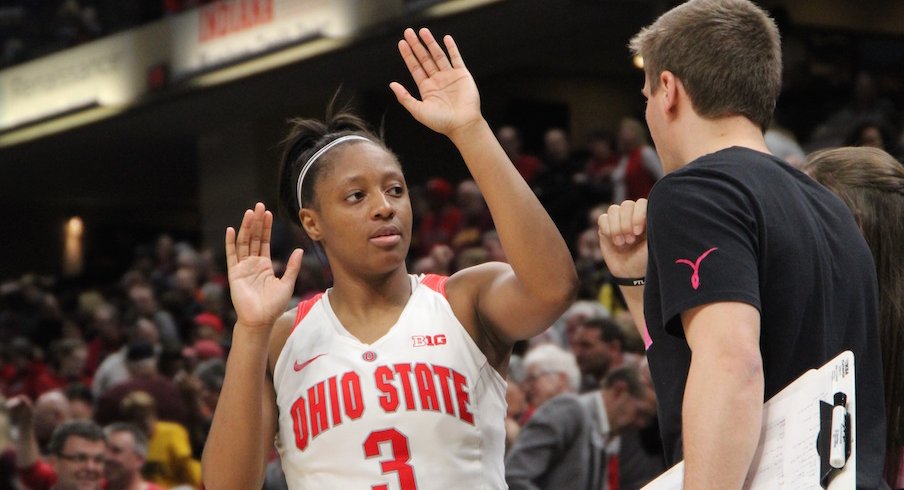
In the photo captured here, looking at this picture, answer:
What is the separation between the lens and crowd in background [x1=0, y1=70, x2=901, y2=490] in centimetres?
588

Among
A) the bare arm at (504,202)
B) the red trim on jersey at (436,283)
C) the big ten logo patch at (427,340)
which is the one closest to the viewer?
the bare arm at (504,202)

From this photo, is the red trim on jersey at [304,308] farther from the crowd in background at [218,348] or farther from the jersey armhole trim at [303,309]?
the crowd in background at [218,348]

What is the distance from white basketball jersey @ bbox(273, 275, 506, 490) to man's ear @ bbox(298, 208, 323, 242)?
0.22m

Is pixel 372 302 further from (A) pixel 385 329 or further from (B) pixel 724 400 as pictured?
(B) pixel 724 400

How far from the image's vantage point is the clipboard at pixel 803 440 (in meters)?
2.11

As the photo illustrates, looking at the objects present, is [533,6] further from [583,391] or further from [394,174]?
[394,174]

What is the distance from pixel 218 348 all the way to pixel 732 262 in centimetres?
773

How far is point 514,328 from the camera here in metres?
2.94

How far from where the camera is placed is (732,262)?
2092 mm

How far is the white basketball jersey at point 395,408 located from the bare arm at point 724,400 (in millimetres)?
960

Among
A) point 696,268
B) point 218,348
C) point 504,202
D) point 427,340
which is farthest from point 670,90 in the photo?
point 218,348

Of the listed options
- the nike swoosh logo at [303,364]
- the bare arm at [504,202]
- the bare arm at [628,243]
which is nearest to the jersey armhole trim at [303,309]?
the nike swoosh logo at [303,364]

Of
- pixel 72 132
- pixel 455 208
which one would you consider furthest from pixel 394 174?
pixel 72 132

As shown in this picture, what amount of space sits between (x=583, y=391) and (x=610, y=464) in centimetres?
124
